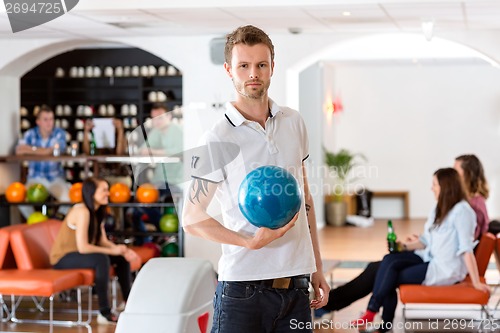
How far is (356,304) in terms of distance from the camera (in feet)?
25.6

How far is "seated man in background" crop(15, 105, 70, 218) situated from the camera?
9000 mm

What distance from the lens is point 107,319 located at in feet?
22.6

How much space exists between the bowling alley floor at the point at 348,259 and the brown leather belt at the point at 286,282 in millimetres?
3846

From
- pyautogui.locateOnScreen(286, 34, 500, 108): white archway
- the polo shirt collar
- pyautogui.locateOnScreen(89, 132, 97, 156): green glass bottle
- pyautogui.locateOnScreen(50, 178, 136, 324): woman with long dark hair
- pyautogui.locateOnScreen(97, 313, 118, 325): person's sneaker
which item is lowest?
pyautogui.locateOnScreen(97, 313, 118, 325): person's sneaker

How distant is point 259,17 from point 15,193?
2988 mm

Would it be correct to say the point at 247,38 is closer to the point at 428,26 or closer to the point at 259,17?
the point at 259,17

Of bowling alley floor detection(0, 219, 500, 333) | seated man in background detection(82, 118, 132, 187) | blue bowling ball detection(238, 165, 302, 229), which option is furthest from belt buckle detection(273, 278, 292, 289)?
seated man in background detection(82, 118, 132, 187)

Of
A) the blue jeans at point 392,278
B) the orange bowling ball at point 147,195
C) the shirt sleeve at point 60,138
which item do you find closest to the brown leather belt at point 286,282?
the blue jeans at point 392,278

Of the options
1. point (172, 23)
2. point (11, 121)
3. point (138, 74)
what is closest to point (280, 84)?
point (172, 23)

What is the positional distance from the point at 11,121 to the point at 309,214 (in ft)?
24.3

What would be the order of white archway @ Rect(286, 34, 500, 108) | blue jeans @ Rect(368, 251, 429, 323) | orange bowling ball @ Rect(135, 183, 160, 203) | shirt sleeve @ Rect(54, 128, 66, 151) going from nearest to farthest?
blue jeans @ Rect(368, 251, 429, 323), orange bowling ball @ Rect(135, 183, 160, 203), shirt sleeve @ Rect(54, 128, 66, 151), white archway @ Rect(286, 34, 500, 108)

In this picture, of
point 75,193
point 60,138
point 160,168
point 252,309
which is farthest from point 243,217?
point 60,138

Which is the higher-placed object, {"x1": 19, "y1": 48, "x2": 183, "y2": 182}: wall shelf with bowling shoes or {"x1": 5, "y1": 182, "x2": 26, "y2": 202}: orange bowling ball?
{"x1": 19, "y1": 48, "x2": 183, "y2": 182}: wall shelf with bowling shoes

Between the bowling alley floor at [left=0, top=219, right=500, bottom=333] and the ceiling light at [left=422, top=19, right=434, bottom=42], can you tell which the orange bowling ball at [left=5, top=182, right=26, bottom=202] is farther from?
the ceiling light at [left=422, top=19, right=434, bottom=42]
